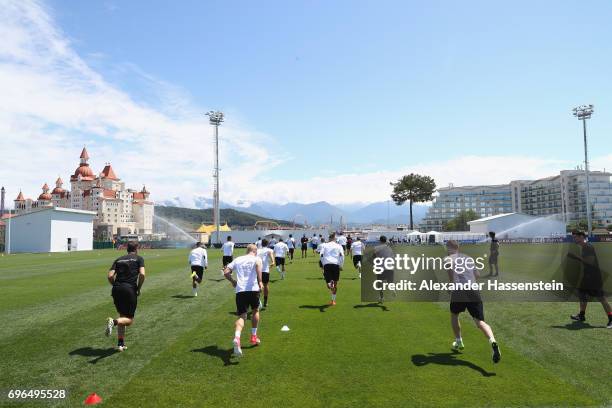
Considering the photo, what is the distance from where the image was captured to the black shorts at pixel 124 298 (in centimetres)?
863

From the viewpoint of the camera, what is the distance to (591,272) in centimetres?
1078

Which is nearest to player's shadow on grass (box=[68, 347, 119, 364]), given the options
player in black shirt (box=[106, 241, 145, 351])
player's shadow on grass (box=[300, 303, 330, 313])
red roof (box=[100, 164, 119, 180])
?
player in black shirt (box=[106, 241, 145, 351])

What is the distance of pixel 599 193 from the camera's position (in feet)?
529

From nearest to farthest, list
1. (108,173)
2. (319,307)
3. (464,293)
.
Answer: (464,293) → (319,307) → (108,173)

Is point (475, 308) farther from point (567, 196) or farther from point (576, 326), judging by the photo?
point (567, 196)

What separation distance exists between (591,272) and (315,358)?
7683mm

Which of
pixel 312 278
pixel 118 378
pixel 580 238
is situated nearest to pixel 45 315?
pixel 118 378

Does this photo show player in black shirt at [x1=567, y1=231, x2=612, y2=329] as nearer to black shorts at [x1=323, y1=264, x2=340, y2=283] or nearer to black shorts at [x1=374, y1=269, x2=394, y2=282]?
black shorts at [x1=374, y1=269, x2=394, y2=282]

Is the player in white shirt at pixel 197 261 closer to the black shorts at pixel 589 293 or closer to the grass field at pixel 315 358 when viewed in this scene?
the grass field at pixel 315 358

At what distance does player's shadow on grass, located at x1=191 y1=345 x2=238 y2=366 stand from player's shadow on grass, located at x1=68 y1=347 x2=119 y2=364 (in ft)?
5.67

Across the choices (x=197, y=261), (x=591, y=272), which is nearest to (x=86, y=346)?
(x=197, y=261)

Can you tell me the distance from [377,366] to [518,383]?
225 cm

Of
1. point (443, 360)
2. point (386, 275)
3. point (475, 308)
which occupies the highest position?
point (475, 308)

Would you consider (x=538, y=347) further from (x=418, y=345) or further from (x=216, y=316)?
(x=216, y=316)
